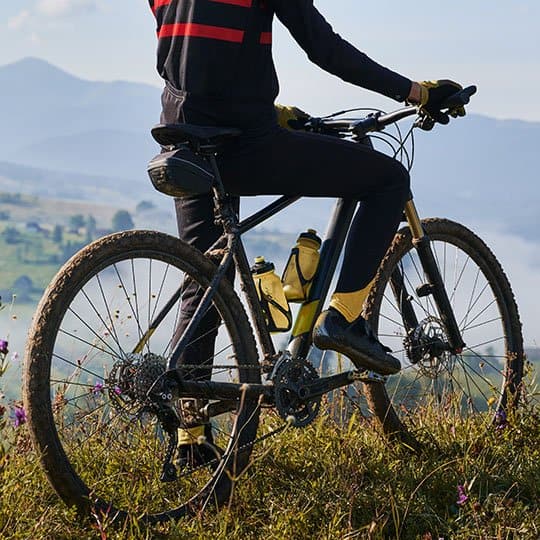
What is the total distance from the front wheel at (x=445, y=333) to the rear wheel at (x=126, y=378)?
0.92 metres

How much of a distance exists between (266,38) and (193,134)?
0.46 m

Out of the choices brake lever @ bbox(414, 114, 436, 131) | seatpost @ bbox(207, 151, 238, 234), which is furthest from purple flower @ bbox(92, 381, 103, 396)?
brake lever @ bbox(414, 114, 436, 131)

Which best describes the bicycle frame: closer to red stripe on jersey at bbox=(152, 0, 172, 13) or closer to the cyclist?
the cyclist

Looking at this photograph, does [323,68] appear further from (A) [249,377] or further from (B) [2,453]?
(B) [2,453]

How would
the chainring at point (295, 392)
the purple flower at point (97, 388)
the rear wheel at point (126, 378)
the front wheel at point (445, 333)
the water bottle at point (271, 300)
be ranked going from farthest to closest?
the front wheel at point (445, 333) < the water bottle at point (271, 300) < the chainring at point (295, 392) < the purple flower at point (97, 388) < the rear wheel at point (126, 378)

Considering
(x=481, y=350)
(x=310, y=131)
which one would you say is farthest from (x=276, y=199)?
(x=481, y=350)

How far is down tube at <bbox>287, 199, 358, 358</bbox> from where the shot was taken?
4.23m

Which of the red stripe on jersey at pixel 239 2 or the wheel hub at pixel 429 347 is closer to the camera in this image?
the red stripe on jersey at pixel 239 2

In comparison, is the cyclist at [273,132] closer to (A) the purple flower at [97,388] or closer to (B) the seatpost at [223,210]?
(B) the seatpost at [223,210]

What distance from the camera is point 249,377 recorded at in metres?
4.03

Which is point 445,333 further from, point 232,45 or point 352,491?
point 232,45

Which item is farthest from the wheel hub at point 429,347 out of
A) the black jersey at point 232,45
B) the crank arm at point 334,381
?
the black jersey at point 232,45

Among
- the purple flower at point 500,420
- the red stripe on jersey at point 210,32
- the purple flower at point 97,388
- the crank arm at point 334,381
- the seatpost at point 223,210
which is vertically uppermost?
the red stripe on jersey at point 210,32

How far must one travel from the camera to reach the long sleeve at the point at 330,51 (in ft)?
12.4
